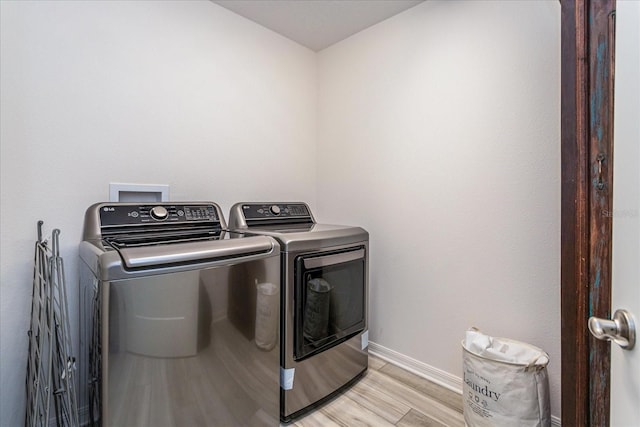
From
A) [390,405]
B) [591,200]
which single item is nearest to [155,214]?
[390,405]

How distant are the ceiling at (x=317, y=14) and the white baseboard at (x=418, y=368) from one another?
230 centimetres

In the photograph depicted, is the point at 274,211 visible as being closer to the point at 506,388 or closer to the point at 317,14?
the point at 317,14

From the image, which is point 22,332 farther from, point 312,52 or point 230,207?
point 312,52

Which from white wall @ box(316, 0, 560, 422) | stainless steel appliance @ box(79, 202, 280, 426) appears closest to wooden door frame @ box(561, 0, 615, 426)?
white wall @ box(316, 0, 560, 422)

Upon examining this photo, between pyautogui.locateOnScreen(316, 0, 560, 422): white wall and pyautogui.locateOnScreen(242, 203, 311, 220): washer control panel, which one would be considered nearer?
pyautogui.locateOnScreen(316, 0, 560, 422): white wall

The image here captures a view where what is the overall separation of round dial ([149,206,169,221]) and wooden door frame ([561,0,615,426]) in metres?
1.73

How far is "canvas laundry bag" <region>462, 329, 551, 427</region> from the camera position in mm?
1271

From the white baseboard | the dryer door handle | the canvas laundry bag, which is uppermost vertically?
the dryer door handle

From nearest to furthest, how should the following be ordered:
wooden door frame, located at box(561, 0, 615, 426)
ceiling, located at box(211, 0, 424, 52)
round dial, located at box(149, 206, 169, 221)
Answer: wooden door frame, located at box(561, 0, 615, 426)
round dial, located at box(149, 206, 169, 221)
ceiling, located at box(211, 0, 424, 52)

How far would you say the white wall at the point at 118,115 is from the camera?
51.8 inches

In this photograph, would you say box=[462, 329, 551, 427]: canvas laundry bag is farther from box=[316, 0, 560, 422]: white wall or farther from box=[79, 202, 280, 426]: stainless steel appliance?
box=[79, 202, 280, 426]: stainless steel appliance

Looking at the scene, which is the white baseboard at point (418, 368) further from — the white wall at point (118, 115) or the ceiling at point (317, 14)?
the ceiling at point (317, 14)

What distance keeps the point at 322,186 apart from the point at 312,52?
1153mm

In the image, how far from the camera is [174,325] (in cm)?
107
